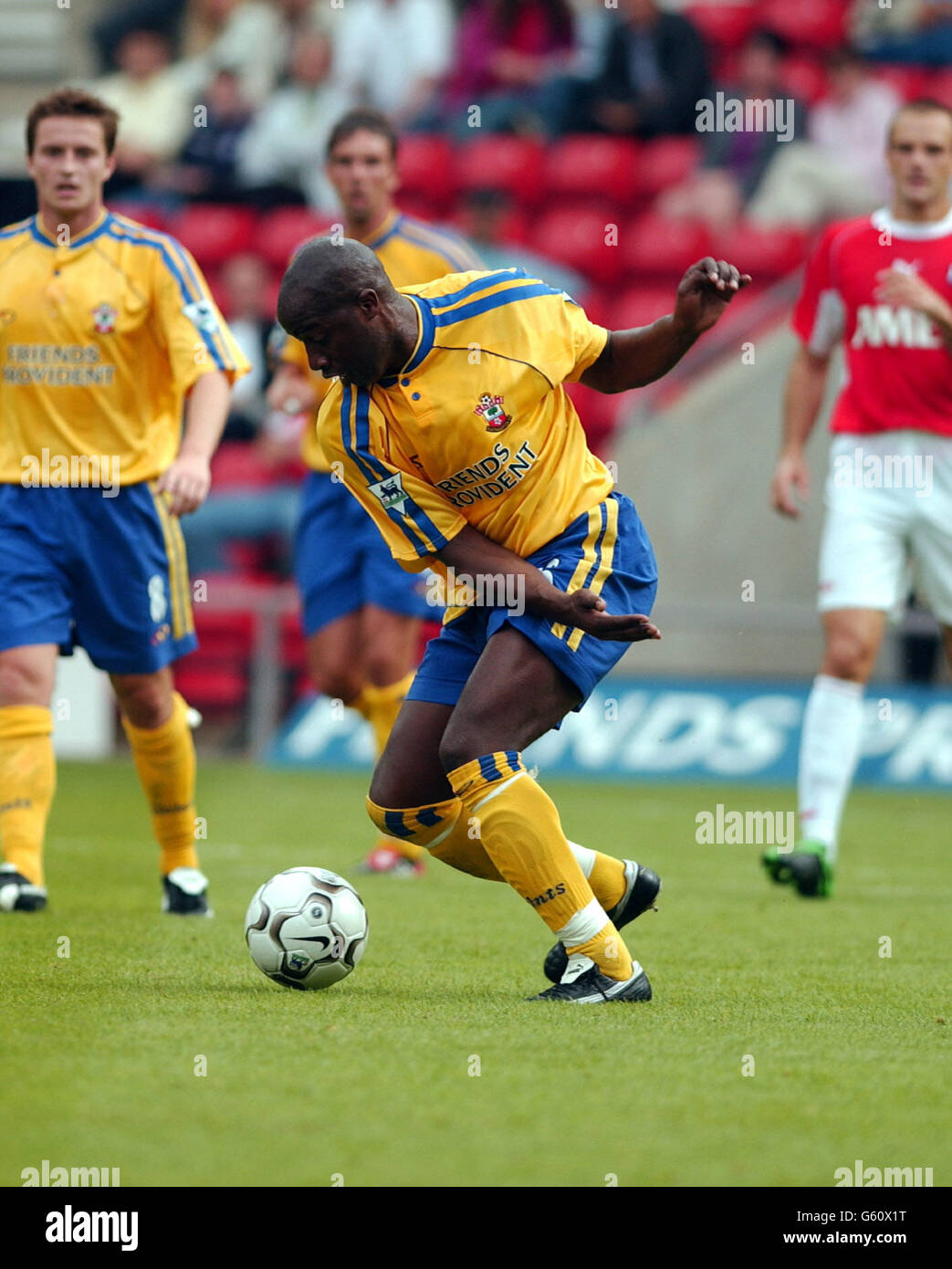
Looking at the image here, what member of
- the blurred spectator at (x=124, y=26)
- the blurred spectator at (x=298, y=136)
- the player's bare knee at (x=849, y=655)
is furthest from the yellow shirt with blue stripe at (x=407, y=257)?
the blurred spectator at (x=124, y=26)

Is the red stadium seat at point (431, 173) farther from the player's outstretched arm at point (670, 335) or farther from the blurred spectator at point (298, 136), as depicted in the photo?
the player's outstretched arm at point (670, 335)

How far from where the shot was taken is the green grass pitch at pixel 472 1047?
3193 millimetres

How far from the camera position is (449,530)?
4.72m

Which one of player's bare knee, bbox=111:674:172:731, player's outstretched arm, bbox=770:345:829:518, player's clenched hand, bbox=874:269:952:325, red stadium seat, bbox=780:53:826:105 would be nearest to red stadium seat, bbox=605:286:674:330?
red stadium seat, bbox=780:53:826:105

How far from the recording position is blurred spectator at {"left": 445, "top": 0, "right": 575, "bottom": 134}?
638 inches

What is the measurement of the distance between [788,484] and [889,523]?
1.41ft

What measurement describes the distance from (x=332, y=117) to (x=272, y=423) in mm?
3825

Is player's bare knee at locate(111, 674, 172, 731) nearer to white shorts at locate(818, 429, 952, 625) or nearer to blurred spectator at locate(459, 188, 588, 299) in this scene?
white shorts at locate(818, 429, 952, 625)

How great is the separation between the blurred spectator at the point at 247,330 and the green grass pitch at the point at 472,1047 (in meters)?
7.33

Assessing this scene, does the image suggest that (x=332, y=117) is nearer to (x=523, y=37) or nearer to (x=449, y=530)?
(x=523, y=37)

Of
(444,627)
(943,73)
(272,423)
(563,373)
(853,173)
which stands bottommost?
(444,627)

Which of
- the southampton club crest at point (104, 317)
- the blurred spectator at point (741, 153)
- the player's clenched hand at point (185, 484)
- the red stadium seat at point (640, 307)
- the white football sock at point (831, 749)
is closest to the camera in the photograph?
A: the player's clenched hand at point (185, 484)

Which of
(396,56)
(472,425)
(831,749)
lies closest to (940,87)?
(396,56)
